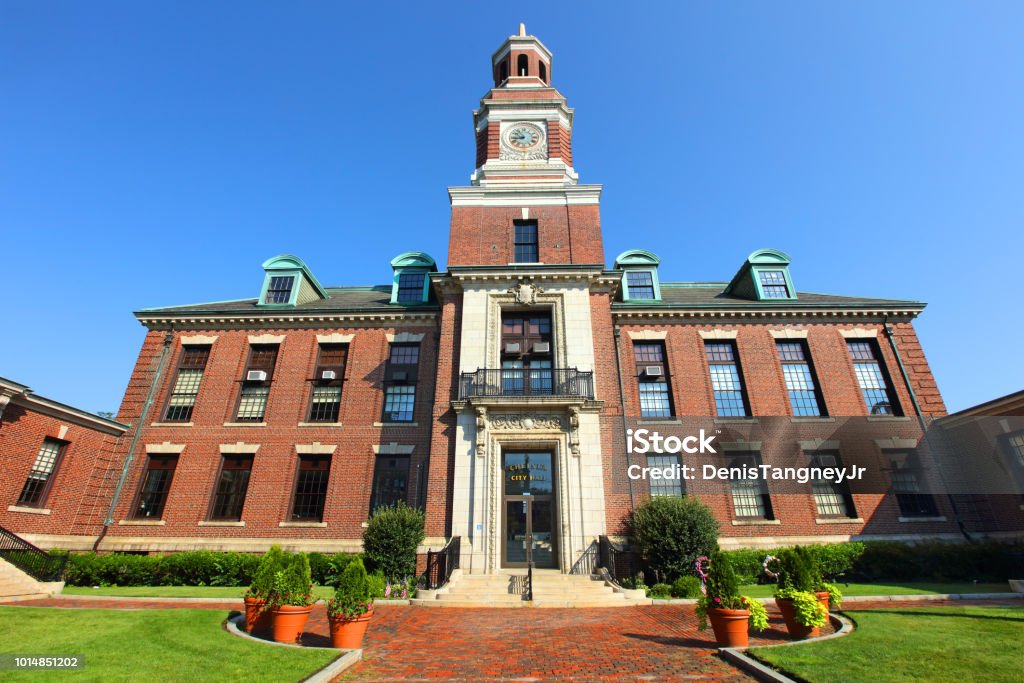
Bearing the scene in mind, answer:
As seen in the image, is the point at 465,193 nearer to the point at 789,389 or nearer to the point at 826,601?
the point at 789,389

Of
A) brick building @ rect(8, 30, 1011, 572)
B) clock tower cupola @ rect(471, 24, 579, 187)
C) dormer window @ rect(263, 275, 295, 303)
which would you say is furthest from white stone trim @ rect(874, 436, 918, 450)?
dormer window @ rect(263, 275, 295, 303)

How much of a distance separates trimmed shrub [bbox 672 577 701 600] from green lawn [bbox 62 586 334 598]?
1032 cm

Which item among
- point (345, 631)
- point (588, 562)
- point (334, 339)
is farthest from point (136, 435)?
point (588, 562)

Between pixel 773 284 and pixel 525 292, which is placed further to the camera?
pixel 773 284

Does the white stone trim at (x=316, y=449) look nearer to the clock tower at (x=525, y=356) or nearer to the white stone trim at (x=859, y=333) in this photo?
the clock tower at (x=525, y=356)

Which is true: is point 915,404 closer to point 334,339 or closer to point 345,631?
point 345,631

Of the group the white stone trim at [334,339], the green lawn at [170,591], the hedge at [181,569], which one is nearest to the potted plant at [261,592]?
the green lawn at [170,591]

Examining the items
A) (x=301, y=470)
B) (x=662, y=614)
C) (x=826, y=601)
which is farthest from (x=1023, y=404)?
(x=301, y=470)

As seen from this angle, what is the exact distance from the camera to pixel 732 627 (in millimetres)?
8164

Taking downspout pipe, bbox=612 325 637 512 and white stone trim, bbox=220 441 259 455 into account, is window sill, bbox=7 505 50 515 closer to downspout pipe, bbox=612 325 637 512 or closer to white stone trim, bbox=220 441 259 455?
white stone trim, bbox=220 441 259 455

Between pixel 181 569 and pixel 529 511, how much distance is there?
12294mm

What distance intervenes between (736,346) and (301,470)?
20.4 metres

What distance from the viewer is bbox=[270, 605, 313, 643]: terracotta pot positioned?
8445 mm

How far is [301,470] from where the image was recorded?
1997 cm
